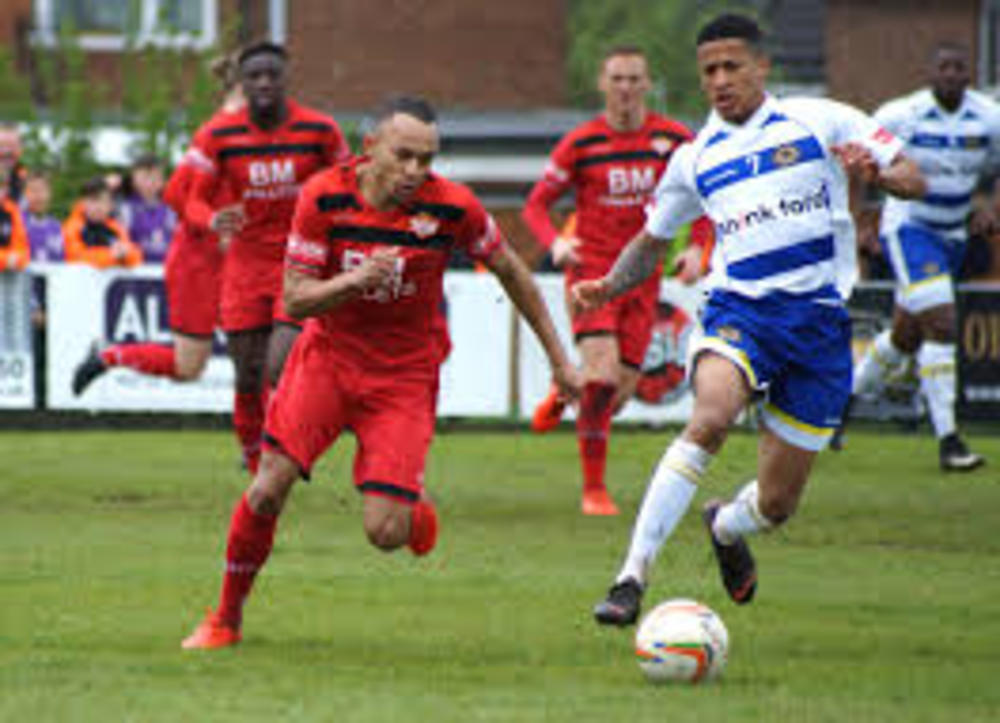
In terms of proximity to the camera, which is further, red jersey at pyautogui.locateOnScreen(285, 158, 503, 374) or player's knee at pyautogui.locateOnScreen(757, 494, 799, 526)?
player's knee at pyautogui.locateOnScreen(757, 494, 799, 526)

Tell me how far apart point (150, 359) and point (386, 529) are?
6689 millimetres

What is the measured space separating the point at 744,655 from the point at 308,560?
3043mm

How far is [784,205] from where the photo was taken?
317 inches

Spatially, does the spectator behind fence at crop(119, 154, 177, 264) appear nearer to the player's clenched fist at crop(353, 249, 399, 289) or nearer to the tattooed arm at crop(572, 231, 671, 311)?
the tattooed arm at crop(572, 231, 671, 311)

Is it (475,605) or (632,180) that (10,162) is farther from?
(475,605)

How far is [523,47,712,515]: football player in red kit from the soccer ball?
501cm

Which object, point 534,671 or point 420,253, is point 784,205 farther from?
point 534,671

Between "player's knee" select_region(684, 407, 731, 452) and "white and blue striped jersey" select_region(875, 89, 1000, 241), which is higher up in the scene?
"white and blue striped jersey" select_region(875, 89, 1000, 241)

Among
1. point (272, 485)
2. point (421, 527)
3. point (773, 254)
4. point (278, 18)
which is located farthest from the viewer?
point (278, 18)

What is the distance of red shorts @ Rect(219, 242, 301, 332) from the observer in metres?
12.1

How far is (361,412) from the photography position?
7789 millimetres

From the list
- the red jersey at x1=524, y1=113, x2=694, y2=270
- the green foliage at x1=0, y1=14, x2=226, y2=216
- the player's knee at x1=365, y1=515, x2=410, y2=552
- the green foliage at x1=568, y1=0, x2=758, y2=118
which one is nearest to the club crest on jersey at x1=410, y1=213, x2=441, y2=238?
the player's knee at x1=365, y1=515, x2=410, y2=552

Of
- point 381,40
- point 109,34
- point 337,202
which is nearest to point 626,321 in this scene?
point 337,202

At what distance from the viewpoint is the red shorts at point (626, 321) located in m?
12.1
